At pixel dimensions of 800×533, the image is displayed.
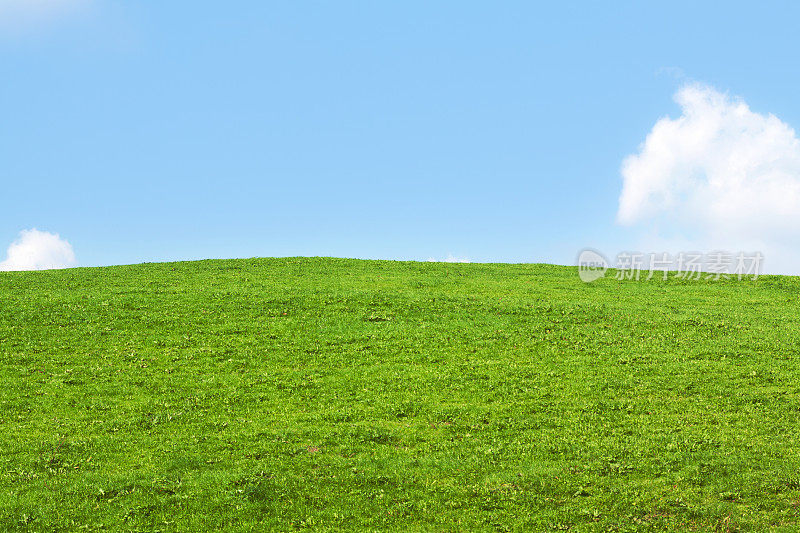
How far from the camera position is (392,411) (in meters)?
23.1

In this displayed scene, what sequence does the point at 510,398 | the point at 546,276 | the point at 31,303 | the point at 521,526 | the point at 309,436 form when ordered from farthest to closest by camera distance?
the point at 546,276 → the point at 31,303 → the point at 510,398 → the point at 309,436 → the point at 521,526

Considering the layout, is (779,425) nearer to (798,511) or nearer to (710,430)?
(710,430)

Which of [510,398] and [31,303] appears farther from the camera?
[31,303]

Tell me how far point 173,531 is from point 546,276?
42.7 metres

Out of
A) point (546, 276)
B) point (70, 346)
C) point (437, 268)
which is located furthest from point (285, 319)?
point (546, 276)

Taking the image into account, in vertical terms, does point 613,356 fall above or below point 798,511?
above

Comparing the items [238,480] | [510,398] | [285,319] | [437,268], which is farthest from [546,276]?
[238,480]

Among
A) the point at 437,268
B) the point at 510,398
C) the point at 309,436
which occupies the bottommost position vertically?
the point at 309,436

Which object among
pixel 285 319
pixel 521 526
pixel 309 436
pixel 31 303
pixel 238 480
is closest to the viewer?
pixel 521 526

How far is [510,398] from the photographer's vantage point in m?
24.3

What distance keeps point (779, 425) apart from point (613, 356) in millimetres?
9036

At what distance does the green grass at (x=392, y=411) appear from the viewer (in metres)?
16.3

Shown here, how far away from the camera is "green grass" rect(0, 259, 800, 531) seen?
1634cm

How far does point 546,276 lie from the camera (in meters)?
53.0
